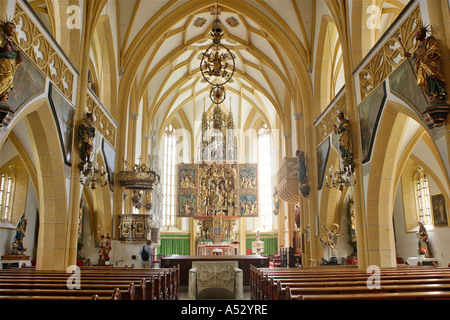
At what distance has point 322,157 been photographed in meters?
14.3

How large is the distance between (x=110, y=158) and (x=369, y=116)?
32.2 ft

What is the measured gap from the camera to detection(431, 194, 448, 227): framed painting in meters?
14.1

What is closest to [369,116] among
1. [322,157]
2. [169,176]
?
[322,157]

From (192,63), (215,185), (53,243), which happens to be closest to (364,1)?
(53,243)

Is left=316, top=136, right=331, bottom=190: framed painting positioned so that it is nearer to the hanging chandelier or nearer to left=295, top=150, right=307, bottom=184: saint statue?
left=295, top=150, right=307, bottom=184: saint statue

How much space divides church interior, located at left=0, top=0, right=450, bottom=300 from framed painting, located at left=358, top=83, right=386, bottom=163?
51 mm

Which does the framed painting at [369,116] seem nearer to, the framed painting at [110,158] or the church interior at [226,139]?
the church interior at [226,139]

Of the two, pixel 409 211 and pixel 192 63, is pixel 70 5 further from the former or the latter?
pixel 409 211

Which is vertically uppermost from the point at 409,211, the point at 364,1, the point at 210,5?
the point at 210,5

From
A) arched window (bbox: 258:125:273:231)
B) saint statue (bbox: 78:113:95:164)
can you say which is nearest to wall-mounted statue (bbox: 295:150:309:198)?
saint statue (bbox: 78:113:95:164)

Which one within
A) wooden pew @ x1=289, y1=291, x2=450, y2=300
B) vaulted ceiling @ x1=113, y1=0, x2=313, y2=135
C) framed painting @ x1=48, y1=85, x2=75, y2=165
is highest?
vaulted ceiling @ x1=113, y1=0, x2=313, y2=135

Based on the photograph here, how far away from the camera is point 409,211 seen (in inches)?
650

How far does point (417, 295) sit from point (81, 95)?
32.4ft

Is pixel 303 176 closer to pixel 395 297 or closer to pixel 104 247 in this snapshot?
pixel 104 247
